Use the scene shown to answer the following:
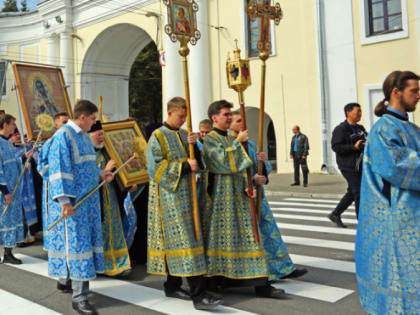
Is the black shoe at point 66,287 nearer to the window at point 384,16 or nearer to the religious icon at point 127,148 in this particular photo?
the religious icon at point 127,148

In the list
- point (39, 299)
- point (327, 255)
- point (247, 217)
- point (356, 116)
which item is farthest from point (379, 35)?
point (39, 299)

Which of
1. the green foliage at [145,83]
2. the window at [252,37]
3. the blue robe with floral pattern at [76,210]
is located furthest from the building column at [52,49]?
the blue robe with floral pattern at [76,210]

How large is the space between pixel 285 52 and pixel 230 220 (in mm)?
14799

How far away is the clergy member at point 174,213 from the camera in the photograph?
3994mm

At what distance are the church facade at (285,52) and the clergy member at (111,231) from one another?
265 inches

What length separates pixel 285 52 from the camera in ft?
58.6

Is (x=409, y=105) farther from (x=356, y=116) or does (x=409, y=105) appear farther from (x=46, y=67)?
(x=46, y=67)

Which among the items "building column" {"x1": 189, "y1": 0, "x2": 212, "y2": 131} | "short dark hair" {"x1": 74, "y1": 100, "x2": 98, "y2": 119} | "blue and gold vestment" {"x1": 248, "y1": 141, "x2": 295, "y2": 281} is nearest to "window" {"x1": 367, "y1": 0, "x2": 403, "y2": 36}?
"building column" {"x1": 189, "y1": 0, "x2": 212, "y2": 131}

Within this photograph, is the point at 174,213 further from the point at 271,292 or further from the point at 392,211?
the point at 392,211

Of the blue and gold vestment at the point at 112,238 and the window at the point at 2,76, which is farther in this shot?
the window at the point at 2,76

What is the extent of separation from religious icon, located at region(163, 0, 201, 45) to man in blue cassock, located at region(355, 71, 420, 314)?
2.16 meters

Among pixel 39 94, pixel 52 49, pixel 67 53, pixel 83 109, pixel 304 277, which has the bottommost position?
pixel 304 277

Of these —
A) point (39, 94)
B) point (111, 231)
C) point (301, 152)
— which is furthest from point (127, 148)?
point (301, 152)

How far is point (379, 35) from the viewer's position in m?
15.4
